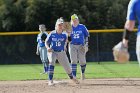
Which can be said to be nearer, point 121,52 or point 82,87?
point 121,52

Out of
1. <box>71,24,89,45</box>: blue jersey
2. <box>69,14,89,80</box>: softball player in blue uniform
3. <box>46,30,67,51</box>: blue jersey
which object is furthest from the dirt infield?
<box>71,24,89,45</box>: blue jersey

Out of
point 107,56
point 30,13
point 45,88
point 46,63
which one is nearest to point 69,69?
point 45,88

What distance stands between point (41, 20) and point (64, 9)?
178cm

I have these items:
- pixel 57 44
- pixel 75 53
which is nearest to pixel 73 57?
pixel 75 53

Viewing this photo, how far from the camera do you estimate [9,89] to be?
39.1 feet

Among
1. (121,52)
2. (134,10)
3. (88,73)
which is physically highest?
(134,10)

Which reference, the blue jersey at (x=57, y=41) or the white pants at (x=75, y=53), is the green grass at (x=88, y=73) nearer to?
the white pants at (x=75, y=53)

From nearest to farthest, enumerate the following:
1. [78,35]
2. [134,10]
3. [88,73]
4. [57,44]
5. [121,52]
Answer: [121,52], [134,10], [57,44], [78,35], [88,73]

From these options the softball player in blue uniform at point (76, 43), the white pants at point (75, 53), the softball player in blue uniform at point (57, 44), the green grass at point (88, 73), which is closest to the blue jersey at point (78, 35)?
the softball player in blue uniform at point (76, 43)

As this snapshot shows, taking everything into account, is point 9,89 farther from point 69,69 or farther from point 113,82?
point 113,82

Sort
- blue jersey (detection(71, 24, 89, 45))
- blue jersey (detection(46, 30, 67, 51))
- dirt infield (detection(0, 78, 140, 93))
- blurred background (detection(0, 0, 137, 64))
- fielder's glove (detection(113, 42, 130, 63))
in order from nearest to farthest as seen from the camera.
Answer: fielder's glove (detection(113, 42, 130, 63)) → dirt infield (detection(0, 78, 140, 93)) → blue jersey (detection(46, 30, 67, 51)) → blue jersey (detection(71, 24, 89, 45)) → blurred background (detection(0, 0, 137, 64))

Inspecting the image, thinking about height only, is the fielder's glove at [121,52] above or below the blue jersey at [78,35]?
above

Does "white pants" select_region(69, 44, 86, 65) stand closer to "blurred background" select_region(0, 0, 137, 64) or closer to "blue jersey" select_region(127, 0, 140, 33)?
"blue jersey" select_region(127, 0, 140, 33)

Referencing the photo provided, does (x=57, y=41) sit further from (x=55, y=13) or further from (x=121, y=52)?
(x=55, y=13)
